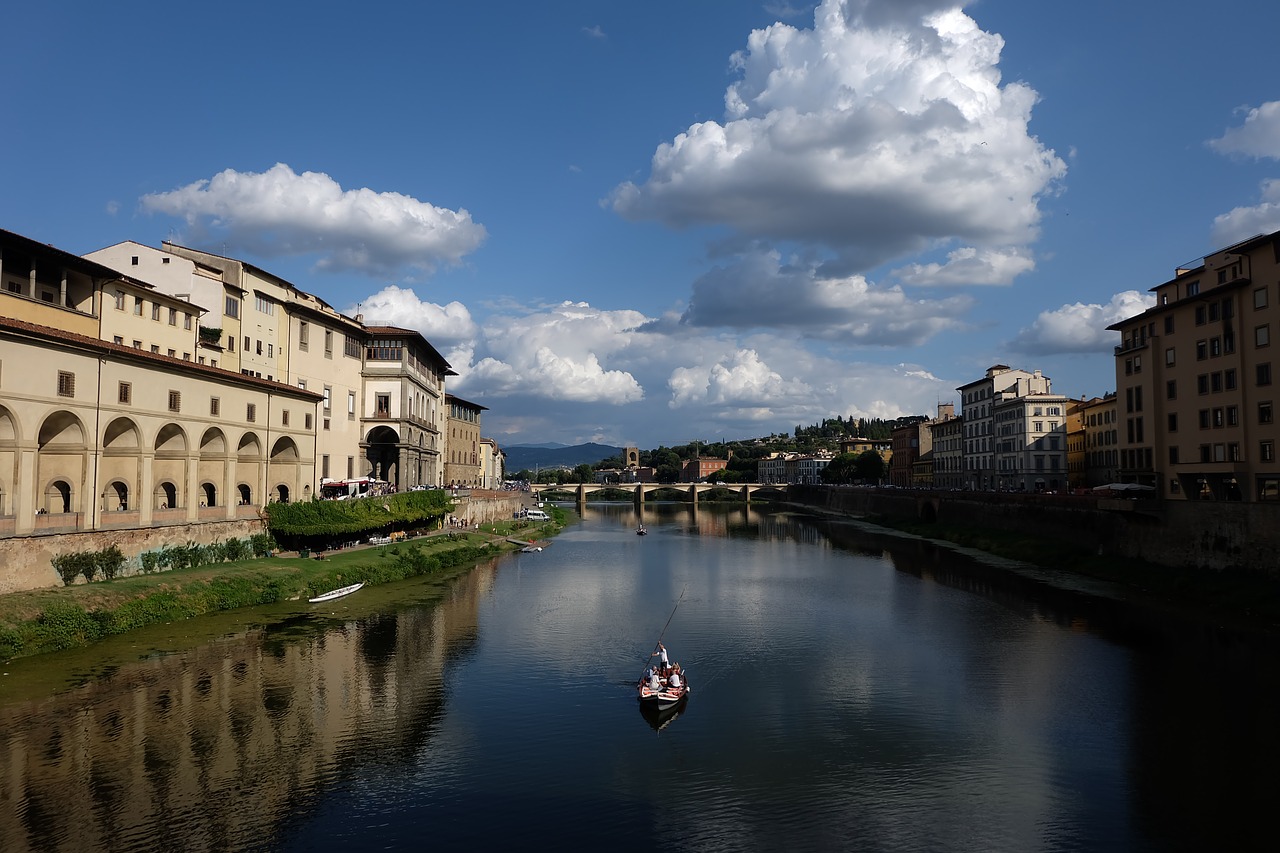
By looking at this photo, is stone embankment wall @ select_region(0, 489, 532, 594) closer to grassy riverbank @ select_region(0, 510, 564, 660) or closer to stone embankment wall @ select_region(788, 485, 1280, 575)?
grassy riverbank @ select_region(0, 510, 564, 660)

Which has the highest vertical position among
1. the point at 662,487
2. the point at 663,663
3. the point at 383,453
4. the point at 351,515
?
the point at 383,453

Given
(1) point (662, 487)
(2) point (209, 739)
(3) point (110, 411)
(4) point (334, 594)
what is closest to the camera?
(2) point (209, 739)

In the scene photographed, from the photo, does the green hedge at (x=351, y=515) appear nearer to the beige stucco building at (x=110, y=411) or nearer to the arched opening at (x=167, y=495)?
the beige stucco building at (x=110, y=411)

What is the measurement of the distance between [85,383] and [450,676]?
23.4 metres

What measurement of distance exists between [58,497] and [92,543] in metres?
4.88

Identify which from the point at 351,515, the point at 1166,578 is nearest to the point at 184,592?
the point at 351,515

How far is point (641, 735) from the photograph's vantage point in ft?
80.8

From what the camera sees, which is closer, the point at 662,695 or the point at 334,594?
the point at 662,695

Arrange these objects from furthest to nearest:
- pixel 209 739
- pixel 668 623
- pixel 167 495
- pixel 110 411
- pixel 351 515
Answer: pixel 351 515 → pixel 167 495 → pixel 668 623 → pixel 110 411 → pixel 209 739

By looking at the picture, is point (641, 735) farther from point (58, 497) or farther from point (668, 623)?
point (58, 497)

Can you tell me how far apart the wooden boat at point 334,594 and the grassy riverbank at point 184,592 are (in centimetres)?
86

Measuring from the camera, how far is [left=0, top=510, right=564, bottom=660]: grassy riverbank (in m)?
31.2

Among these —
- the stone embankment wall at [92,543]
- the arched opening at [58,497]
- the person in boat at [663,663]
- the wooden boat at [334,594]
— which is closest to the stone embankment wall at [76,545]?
the stone embankment wall at [92,543]

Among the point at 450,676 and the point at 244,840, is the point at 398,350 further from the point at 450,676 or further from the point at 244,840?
the point at 244,840
